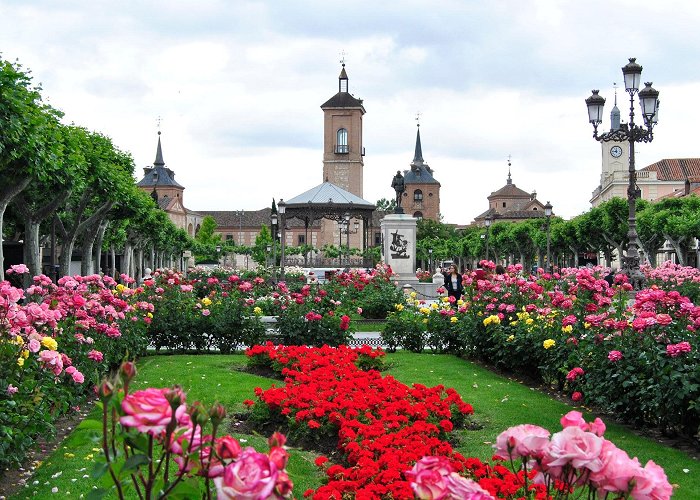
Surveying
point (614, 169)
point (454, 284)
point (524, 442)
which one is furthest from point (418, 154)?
point (524, 442)

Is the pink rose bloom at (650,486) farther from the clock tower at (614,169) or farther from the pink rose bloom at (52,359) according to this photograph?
the clock tower at (614,169)

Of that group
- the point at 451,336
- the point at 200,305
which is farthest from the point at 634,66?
the point at 200,305

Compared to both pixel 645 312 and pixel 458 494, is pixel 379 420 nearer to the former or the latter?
pixel 645 312

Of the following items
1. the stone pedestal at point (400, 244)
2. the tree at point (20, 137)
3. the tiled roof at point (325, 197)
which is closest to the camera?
the tree at point (20, 137)

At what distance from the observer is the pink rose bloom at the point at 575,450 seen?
85.7 inches

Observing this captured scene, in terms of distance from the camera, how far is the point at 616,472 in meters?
2.16

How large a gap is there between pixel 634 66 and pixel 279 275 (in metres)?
14.8

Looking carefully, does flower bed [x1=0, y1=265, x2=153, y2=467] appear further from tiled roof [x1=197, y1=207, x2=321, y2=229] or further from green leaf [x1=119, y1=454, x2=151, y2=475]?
tiled roof [x1=197, y1=207, x2=321, y2=229]

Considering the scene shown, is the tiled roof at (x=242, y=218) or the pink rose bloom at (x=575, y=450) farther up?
the tiled roof at (x=242, y=218)

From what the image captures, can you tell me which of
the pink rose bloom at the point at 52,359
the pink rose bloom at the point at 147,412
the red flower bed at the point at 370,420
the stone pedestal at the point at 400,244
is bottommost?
the red flower bed at the point at 370,420

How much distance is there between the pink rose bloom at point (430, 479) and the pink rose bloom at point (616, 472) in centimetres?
41

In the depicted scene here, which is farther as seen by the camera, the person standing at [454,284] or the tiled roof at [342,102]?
the tiled roof at [342,102]

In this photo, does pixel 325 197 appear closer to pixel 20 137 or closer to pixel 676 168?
pixel 20 137

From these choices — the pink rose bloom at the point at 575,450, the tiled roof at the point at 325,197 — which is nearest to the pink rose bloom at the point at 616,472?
the pink rose bloom at the point at 575,450
